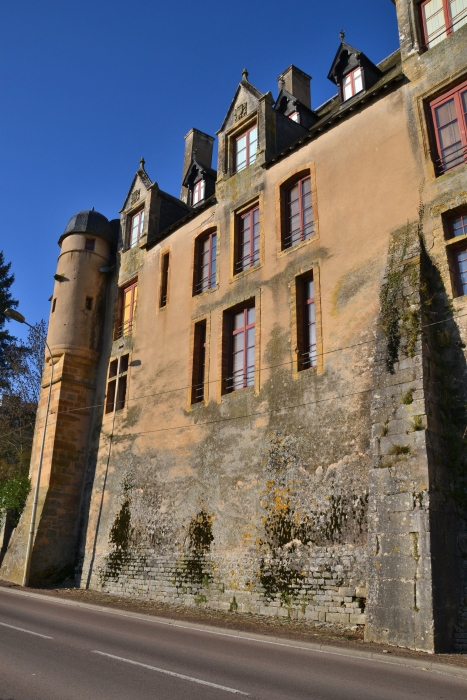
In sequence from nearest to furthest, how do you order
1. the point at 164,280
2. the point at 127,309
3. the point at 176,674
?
1. the point at 176,674
2. the point at 164,280
3. the point at 127,309

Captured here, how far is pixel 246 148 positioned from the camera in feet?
57.8

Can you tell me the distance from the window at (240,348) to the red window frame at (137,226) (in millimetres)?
7369

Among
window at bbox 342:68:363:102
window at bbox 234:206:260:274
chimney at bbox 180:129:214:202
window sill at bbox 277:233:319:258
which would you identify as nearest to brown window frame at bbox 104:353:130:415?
window at bbox 234:206:260:274

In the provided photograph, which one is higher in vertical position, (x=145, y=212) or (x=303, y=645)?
(x=145, y=212)

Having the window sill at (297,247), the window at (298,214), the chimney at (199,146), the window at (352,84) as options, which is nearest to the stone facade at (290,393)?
the window sill at (297,247)

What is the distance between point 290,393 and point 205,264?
6.37m

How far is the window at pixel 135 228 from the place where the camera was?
21.7 metres

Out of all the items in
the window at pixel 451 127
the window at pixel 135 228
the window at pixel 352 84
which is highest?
the window at pixel 352 84

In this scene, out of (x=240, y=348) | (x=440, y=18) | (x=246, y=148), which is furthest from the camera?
(x=246, y=148)

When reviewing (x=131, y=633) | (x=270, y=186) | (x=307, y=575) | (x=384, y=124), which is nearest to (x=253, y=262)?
(x=270, y=186)

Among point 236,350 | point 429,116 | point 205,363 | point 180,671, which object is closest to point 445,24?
point 429,116

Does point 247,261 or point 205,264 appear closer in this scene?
point 247,261

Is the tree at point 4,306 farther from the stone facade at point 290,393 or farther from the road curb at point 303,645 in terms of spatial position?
the road curb at point 303,645

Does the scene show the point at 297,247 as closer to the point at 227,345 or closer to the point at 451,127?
the point at 227,345
